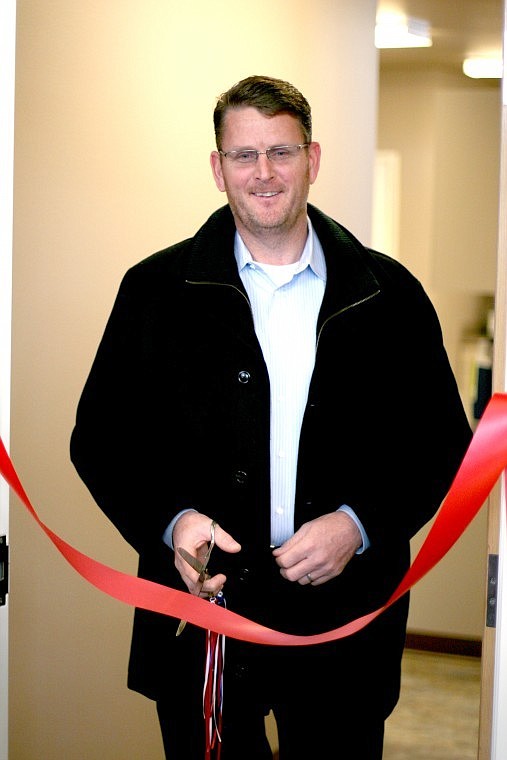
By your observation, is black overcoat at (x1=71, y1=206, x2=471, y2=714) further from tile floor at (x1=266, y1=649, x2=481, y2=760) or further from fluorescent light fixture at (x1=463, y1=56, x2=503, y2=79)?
fluorescent light fixture at (x1=463, y1=56, x2=503, y2=79)

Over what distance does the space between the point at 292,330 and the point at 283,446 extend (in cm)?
22

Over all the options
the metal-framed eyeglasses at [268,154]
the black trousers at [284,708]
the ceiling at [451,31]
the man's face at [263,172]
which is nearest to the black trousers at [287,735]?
the black trousers at [284,708]

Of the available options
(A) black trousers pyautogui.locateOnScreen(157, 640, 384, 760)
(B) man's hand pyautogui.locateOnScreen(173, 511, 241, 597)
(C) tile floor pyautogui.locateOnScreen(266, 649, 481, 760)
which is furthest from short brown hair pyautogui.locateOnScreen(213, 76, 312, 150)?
(C) tile floor pyautogui.locateOnScreen(266, 649, 481, 760)

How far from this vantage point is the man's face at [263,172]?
2129 millimetres

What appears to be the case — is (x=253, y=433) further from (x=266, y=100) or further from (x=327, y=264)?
(x=266, y=100)

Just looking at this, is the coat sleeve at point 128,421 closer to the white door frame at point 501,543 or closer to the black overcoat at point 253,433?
the black overcoat at point 253,433

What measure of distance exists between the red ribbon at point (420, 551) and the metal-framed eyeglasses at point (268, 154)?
0.75m

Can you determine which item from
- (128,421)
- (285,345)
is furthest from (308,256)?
(128,421)

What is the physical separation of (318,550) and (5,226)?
761mm

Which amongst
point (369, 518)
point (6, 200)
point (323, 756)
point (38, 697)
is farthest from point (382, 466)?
point (38, 697)

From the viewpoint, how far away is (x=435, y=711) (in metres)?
4.51

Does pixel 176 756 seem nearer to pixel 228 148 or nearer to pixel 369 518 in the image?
pixel 369 518

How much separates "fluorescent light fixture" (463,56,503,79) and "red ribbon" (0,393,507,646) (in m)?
3.90

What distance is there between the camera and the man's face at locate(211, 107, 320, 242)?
2129 mm
